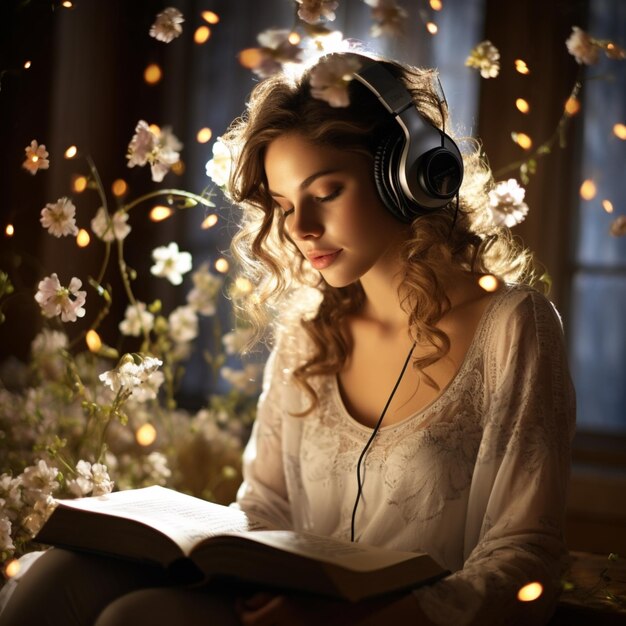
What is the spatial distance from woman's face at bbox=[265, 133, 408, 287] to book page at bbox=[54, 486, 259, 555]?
0.41 m

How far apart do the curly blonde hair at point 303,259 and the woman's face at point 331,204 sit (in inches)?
1.0

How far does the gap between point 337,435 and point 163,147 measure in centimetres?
57

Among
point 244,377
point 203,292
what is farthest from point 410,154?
point 244,377

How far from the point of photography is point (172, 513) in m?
1.14

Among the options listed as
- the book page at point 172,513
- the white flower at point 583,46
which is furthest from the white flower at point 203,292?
the white flower at point 583,46

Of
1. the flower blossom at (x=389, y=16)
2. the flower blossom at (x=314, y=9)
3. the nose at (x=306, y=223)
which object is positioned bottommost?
the nose at (x=306, y=223)

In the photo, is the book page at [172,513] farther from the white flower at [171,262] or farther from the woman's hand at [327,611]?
the white flower at [171,262]

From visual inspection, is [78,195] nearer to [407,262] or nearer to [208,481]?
[208,481]

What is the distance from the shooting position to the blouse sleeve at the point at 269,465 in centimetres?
155

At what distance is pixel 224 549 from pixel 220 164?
764 mm

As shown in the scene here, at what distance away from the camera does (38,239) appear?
266 cm

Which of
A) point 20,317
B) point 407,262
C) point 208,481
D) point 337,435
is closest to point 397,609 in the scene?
point 337,435

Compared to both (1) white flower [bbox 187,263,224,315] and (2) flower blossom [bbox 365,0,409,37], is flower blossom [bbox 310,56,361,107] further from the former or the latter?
(1) white flower [bbox 187,263,224,315]

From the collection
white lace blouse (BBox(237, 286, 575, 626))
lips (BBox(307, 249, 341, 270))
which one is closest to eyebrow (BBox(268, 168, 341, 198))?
lips (BBox(307, 249, 341, 270))
